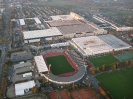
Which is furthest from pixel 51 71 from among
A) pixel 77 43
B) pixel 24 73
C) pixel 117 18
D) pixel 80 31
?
pixel 117 18

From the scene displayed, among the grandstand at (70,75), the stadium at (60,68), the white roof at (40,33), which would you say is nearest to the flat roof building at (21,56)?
the stadium at (60,68)

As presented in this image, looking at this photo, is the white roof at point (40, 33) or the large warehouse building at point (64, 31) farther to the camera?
the large warehouse building at point (64, 31)

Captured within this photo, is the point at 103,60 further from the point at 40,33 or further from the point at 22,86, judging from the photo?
the point at 40,33

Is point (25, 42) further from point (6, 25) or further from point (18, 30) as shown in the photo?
point (6, 25)

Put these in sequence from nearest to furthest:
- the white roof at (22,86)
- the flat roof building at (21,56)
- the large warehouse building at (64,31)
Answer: the white roof at (22,86) → the flat roof building at (21,56) → the large warehouse building at (64,31)

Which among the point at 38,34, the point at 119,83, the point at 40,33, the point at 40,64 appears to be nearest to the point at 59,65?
the point at 40,64

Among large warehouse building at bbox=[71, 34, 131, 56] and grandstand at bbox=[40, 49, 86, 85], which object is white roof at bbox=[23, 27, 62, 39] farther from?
grandstand at bbox=[40, 49, 86, 85]

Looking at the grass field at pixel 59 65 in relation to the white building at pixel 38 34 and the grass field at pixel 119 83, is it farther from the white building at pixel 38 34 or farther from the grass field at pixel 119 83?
the white building at pixel 38 34

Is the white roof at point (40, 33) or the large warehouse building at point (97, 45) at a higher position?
the white roof at point (40, 33)
